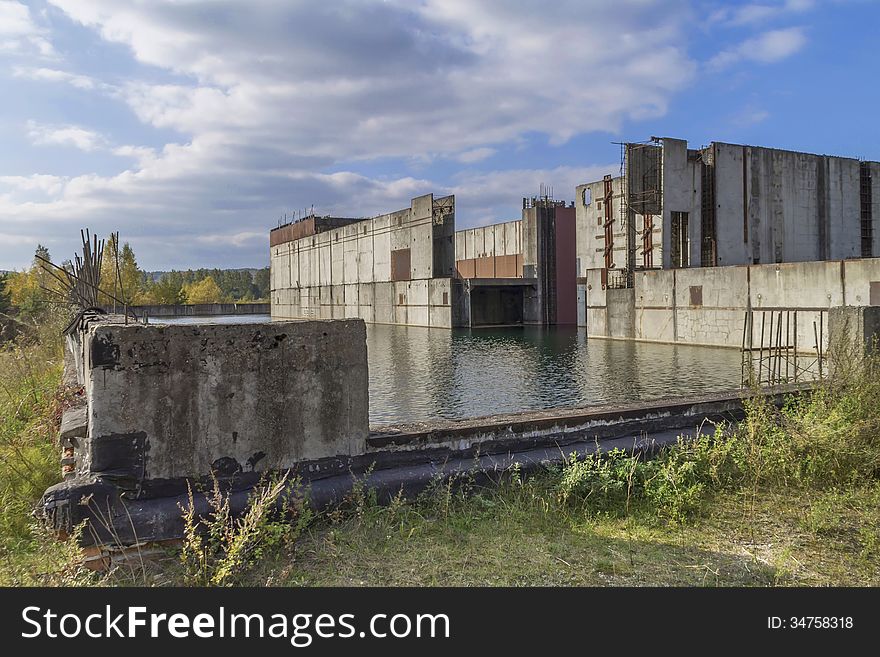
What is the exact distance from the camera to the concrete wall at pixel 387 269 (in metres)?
39.3

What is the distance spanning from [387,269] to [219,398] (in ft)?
132

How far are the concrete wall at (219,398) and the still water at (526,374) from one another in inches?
170

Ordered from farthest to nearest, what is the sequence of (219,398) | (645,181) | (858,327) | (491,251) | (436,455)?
1. (491,251)
2. (645,181)
3. (858,327)
4. (436,455)
5. (219,398)

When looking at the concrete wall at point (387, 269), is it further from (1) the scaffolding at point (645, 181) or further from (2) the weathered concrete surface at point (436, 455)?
(2) the weathered concrete surface at point (436, 455)

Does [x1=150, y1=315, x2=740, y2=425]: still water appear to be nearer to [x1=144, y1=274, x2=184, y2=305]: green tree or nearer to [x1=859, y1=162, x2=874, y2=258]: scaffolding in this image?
[x1=859, y1=162, x2=874, y2=258]: scaffolding

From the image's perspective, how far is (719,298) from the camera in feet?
75.6

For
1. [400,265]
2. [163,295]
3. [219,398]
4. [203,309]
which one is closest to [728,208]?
[400,265]

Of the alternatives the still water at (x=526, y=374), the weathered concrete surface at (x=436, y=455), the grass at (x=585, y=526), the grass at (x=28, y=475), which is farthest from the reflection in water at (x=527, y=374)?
the grass at (x=585, y=526)

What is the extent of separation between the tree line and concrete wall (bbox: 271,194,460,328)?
14690 millimetres

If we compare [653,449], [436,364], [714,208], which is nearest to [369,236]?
[714,208]

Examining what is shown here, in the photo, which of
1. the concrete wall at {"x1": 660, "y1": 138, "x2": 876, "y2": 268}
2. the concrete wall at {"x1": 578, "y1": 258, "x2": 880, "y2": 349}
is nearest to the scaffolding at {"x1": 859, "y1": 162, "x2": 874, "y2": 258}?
the concrete wall at {"x1": 660, "y1": 138, "x2": 876, "y2": 268}

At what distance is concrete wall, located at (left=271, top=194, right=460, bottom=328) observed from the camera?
39281mm

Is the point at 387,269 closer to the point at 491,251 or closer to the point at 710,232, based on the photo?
the point at 491,251

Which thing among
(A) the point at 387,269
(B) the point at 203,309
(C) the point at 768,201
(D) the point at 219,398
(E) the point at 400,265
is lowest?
(D) the point at 219,398
